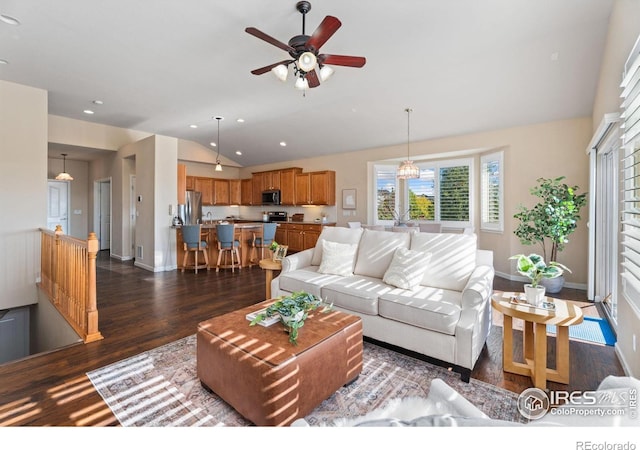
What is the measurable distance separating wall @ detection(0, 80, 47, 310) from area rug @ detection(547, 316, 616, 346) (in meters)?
6.86

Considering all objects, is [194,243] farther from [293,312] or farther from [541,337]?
[541,337]

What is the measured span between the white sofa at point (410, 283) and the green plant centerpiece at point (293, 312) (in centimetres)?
72

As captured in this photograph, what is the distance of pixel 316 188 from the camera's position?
816 cm

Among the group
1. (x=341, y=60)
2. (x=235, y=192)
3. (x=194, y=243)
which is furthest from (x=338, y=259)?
(x=235, y=192)

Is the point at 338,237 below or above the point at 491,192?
below

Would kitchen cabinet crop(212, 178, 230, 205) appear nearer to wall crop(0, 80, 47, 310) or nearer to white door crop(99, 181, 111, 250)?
white door crop(99, 181, 111, 250)

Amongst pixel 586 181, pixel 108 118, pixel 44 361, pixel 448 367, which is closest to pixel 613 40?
pixel 586 181

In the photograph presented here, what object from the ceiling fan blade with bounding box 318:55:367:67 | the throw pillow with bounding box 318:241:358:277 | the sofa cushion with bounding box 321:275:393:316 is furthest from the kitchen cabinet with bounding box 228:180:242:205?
the ceiling fan blade with bounding box 318:55:367:67

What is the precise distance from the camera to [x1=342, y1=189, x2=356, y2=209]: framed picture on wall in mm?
7656

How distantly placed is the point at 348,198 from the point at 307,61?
5.24m

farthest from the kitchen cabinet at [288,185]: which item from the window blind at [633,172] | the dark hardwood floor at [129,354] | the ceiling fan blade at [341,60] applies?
the window blind at [633,172]

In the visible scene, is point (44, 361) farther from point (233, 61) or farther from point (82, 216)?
point (82, 216)

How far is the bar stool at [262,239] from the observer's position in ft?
21.3

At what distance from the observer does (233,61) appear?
12.9 ft
